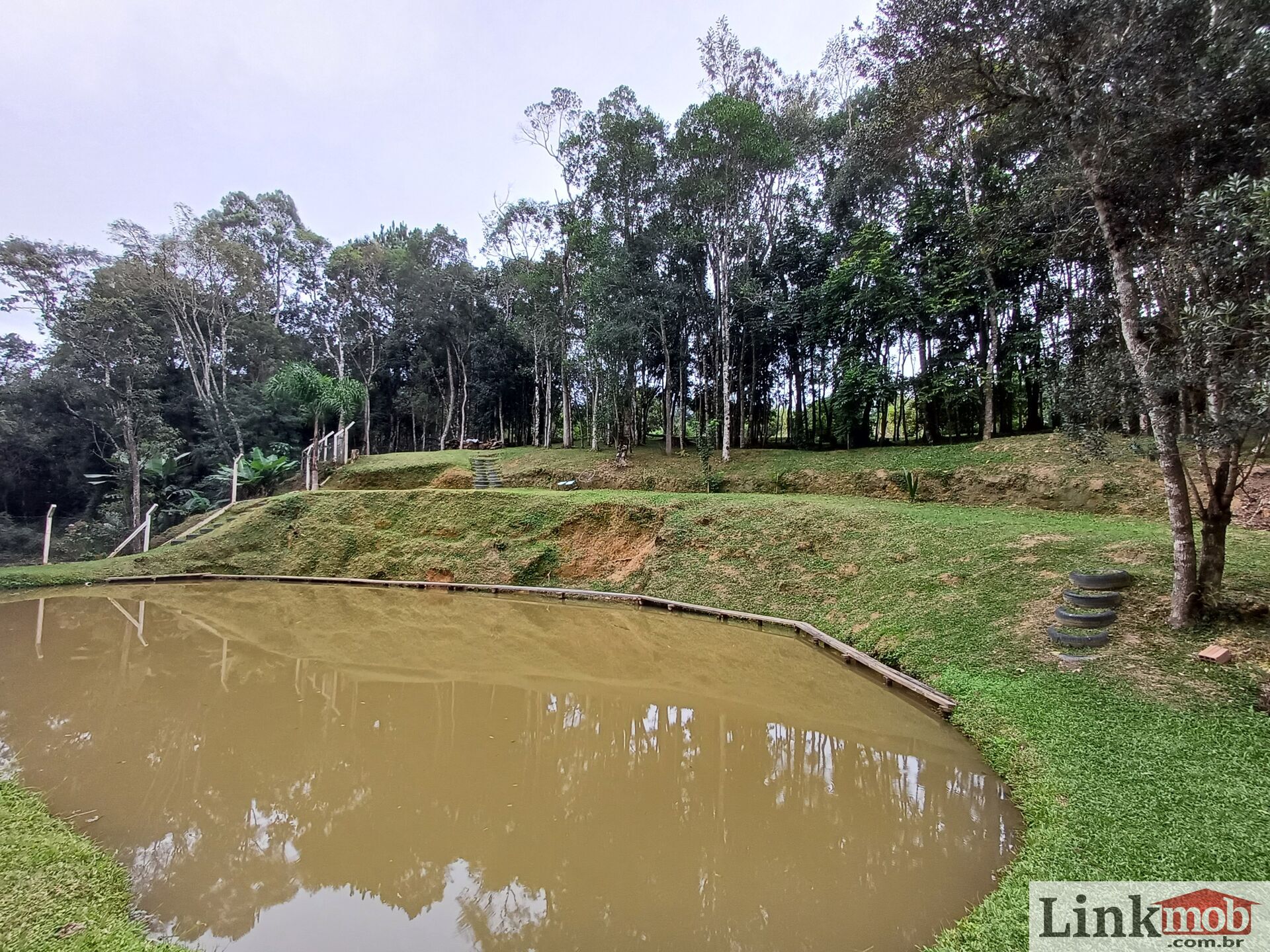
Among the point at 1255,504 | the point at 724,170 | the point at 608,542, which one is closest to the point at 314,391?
the point at 608,542

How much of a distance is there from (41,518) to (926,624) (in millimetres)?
30435

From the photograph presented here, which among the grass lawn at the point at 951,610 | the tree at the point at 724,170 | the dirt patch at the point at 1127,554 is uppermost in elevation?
the tree at the point at 724,170

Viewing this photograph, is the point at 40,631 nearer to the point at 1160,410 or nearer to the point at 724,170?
the point at 1160,410

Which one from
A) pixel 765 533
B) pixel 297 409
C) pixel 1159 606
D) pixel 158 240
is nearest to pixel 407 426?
pixel 297 409

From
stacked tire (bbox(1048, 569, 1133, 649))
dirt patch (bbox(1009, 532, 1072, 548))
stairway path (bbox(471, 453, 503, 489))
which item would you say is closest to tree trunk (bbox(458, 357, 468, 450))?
stairway path (bbox(471, 453, 503, 489))

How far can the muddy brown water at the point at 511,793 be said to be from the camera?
312 cm

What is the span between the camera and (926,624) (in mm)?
7344

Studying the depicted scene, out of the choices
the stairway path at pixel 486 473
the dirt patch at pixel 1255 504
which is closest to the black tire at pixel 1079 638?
the dirt patch at pixel 1255 504

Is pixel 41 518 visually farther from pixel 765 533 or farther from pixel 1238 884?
pixel 1238 884

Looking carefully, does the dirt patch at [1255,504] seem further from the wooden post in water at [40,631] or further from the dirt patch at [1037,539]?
the wooden post in water at [40,631]

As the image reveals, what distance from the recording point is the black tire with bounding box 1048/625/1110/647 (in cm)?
581

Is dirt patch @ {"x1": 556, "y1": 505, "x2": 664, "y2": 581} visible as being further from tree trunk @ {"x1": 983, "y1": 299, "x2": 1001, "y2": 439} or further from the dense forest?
tree trunk @ {"x1": 983, "y1": 299, "x2": 1001, "y2": 439}

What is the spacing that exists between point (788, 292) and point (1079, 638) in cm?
1412

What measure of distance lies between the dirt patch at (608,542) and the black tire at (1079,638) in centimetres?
770
